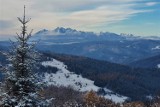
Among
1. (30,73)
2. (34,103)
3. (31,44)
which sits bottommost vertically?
(34,103)

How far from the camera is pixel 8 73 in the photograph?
33812mm

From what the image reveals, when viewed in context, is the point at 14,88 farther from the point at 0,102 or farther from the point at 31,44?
the point at 31,44

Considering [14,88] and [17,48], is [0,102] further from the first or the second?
[17,48]

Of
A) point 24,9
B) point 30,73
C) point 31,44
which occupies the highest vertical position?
point 24,9

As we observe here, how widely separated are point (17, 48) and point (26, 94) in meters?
3.86

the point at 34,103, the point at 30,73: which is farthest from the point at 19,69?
the point at 34,103

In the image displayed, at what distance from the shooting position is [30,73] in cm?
3425

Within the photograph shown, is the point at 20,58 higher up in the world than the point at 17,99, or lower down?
higher up

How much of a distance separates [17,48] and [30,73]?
91.4 inches

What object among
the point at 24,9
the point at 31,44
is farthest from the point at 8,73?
the point at 24,9

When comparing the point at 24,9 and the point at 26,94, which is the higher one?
the point at 24,9

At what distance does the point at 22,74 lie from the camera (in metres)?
34.2

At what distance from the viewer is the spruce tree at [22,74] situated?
33656mm

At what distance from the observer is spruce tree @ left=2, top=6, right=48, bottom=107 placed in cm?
3366
